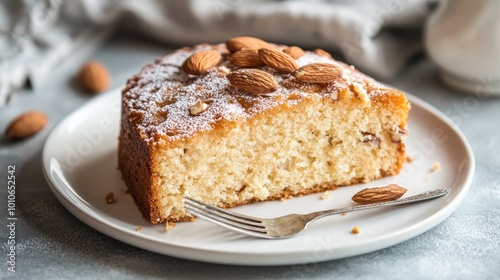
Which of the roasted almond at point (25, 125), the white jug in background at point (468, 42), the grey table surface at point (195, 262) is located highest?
the white jug in background at point (468, 42)

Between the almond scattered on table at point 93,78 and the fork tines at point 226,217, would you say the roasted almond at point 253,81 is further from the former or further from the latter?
the almond scattered on table at point 93,78

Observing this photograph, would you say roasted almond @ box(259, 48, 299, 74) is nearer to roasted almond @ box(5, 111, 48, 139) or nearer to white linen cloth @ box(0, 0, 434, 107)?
white linen cloth @ box(0, 0, 434, 107)

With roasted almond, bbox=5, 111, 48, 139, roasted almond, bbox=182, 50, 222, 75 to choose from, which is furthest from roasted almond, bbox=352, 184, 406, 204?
roasted almond, bbox=5, 111, 48, 139

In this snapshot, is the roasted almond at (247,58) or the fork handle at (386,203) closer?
the fork handle at (386,203)

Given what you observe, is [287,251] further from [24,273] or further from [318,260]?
[24,273]

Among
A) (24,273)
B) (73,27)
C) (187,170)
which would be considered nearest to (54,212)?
(24,273)

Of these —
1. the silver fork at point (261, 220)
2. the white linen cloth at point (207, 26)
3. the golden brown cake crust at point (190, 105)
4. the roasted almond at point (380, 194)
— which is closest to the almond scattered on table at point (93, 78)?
the white linen cloth at point (207, 26)

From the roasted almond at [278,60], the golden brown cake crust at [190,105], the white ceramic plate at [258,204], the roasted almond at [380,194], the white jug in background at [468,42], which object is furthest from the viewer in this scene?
Answer: the white jug in background at [468,42]
